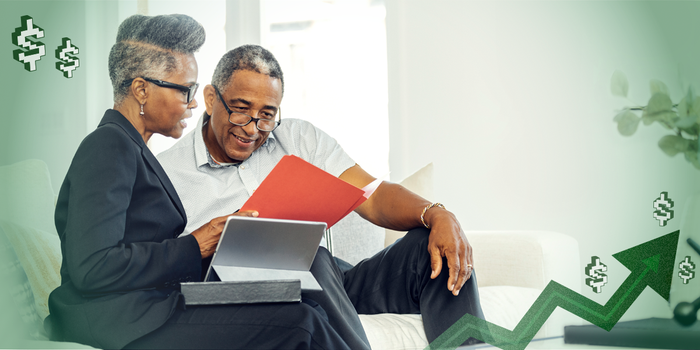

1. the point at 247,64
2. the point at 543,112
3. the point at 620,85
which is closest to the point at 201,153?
the point at 247,64

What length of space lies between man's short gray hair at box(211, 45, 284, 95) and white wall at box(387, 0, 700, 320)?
1.13 m

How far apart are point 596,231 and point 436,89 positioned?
3.62 feet

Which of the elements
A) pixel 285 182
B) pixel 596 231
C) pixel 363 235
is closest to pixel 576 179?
pixel 596 231

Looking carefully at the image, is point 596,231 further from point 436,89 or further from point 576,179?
point 436,89

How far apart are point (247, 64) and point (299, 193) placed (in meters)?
0.59

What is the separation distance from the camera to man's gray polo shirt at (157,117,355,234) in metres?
1.29

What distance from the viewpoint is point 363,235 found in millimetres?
1704

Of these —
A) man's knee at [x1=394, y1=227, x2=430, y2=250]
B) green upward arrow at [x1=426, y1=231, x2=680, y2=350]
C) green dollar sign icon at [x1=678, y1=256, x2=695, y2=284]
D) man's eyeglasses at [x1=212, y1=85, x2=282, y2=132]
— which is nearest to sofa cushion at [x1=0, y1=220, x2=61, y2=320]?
man's eyeglasses at [x1=212, y1=85, x2=282, y2=132]

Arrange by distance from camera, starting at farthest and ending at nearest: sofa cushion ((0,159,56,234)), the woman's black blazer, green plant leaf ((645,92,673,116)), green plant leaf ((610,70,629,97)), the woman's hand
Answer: green plant leaf ((610,70,629,97)), green plant leaf ((645,92,673,116)), sofa cushion ((0,159,56,234)), the woman's hand, the woman's black blazer

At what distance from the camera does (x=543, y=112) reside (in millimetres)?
2271

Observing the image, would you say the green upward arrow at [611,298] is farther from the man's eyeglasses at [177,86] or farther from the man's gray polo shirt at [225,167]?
the man's eyeglasses at [177,86]

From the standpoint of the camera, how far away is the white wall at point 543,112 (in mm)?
1778

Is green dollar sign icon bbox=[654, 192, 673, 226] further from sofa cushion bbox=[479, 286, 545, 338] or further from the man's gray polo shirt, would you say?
the man's gray polo shirt

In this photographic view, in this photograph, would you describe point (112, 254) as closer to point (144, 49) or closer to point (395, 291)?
point (144, 49)
